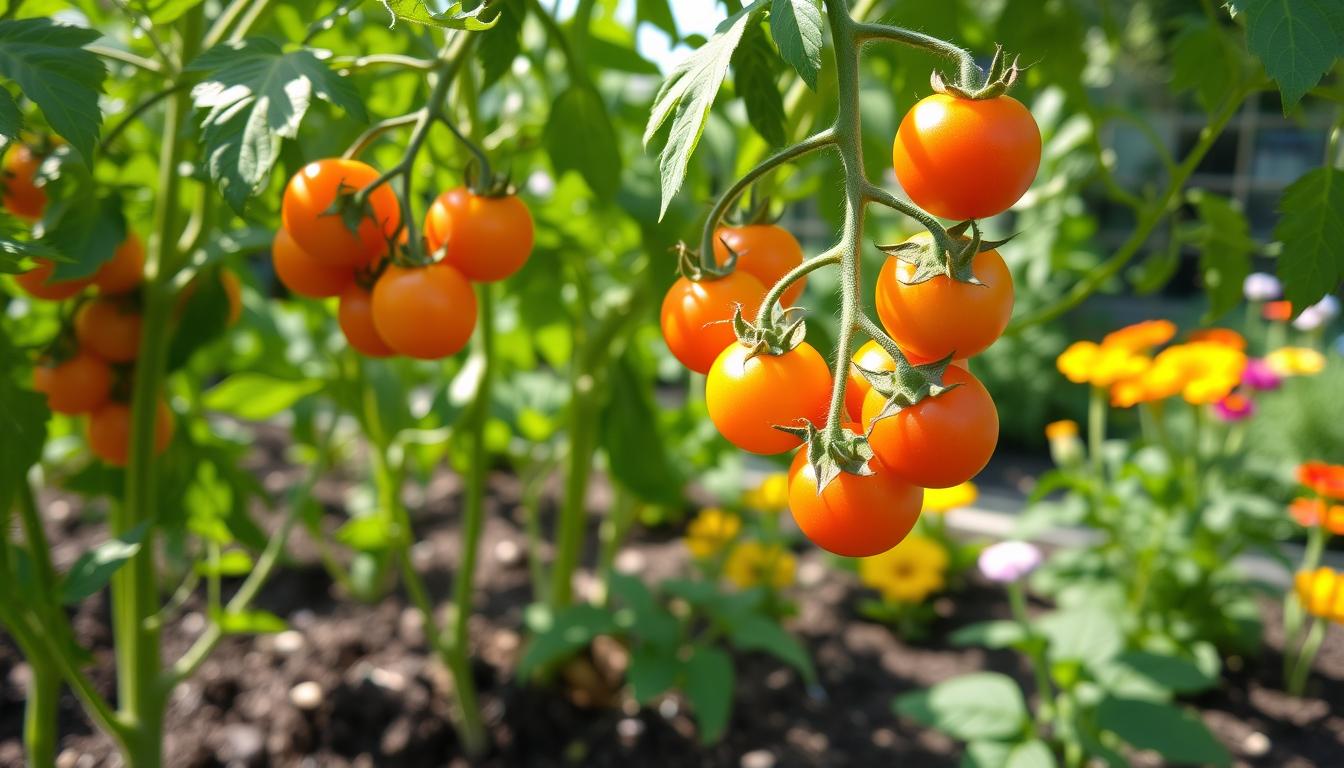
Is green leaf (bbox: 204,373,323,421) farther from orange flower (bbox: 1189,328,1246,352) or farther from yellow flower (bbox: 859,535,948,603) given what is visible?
orange flower (bbox: 1189,328,1246,352)

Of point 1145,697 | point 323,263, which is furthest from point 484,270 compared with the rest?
point 1145,697

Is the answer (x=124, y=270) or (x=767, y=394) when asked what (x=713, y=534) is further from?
(x=767, y=394)

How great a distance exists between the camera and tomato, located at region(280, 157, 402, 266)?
1.75 feet

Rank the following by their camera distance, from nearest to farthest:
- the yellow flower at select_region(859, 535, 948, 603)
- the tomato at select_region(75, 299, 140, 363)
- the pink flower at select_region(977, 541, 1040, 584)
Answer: the tomato at select_region(75, 299, 140, 363) → the pink flower at select_region(977, 541, 1040, 584) → the yellow flower at select_region(859, 535, 948, 603)

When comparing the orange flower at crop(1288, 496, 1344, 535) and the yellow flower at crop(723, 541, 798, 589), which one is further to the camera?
the yellow flower at crop(723, 541, 798, 589)

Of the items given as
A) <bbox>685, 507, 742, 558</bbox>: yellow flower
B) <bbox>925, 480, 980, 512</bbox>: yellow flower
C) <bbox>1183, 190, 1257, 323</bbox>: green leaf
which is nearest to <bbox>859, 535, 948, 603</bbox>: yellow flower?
<bbox>925, 480, 980, 512</bbox>: yellow flower

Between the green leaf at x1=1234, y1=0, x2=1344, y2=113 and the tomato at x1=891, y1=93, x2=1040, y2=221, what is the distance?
0.11 m

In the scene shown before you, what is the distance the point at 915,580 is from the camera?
161 cm

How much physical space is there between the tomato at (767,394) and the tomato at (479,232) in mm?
198

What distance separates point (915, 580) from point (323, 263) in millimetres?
1273

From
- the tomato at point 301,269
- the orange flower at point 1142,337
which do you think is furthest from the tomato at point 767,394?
the orange flower at point 1142,337

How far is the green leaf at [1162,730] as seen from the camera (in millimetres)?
1005

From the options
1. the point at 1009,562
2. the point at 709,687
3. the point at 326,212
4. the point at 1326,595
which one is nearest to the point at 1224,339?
the point at 1326,595

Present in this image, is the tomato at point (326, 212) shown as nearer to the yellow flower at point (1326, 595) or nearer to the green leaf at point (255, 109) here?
the green leaf at point (255, 109)
